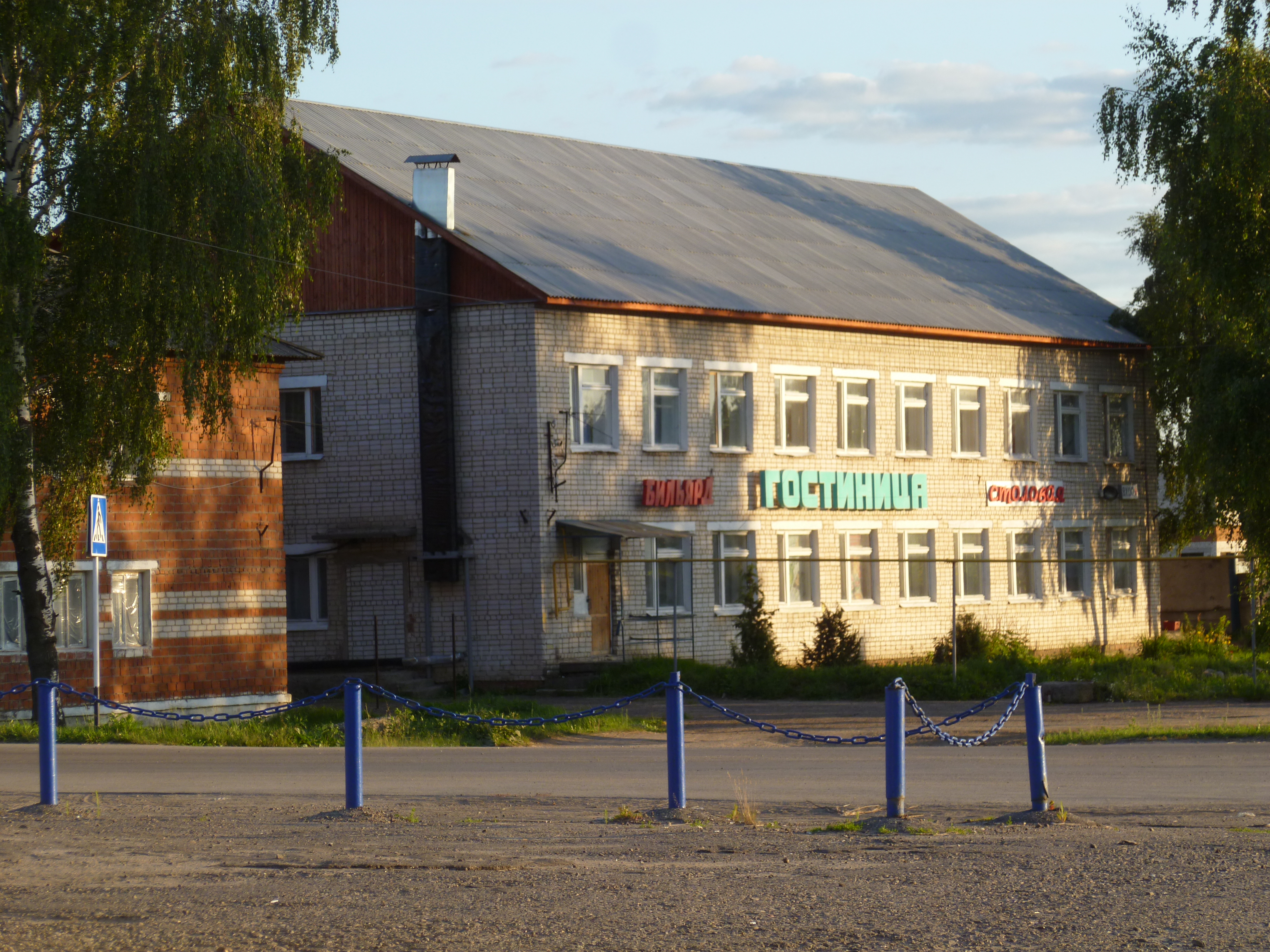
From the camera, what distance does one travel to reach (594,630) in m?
32.4

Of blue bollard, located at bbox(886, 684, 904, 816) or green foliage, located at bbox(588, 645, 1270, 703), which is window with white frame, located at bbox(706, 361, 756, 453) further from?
blue bollard, located at bbox(886, 684, 904, 816)

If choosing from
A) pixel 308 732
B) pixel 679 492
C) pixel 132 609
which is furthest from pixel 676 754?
pixel 679 492

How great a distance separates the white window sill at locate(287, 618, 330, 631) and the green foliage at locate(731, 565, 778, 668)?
7.89 m

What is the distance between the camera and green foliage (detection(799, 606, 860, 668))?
34.7 m

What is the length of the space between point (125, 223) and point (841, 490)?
2024 centimetres

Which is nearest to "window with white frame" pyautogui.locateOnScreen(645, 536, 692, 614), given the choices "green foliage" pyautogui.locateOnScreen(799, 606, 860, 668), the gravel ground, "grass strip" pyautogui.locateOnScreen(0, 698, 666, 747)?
"green foliage" pyautogui.locateOnScreen(799, 606, 860, 668)

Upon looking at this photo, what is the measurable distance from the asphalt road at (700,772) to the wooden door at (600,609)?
1125 cm

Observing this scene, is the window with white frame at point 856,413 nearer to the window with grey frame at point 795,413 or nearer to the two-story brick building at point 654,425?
the two-story brick building at point 654,425

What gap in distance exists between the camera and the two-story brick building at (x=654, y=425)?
1256 inches

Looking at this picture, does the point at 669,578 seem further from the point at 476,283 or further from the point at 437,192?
the point at 437,192

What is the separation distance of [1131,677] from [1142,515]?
57.0ft

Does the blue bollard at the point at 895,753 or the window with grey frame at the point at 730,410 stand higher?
the window with grey frame at the point at 730,410

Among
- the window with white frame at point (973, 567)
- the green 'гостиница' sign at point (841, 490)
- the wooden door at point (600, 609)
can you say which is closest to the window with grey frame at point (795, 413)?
the green 'гостиница' sign at point (841, 490)

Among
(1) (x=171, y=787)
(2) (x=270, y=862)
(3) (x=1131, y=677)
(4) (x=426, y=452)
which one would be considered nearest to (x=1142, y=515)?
(3) (x=1131, y=677)
